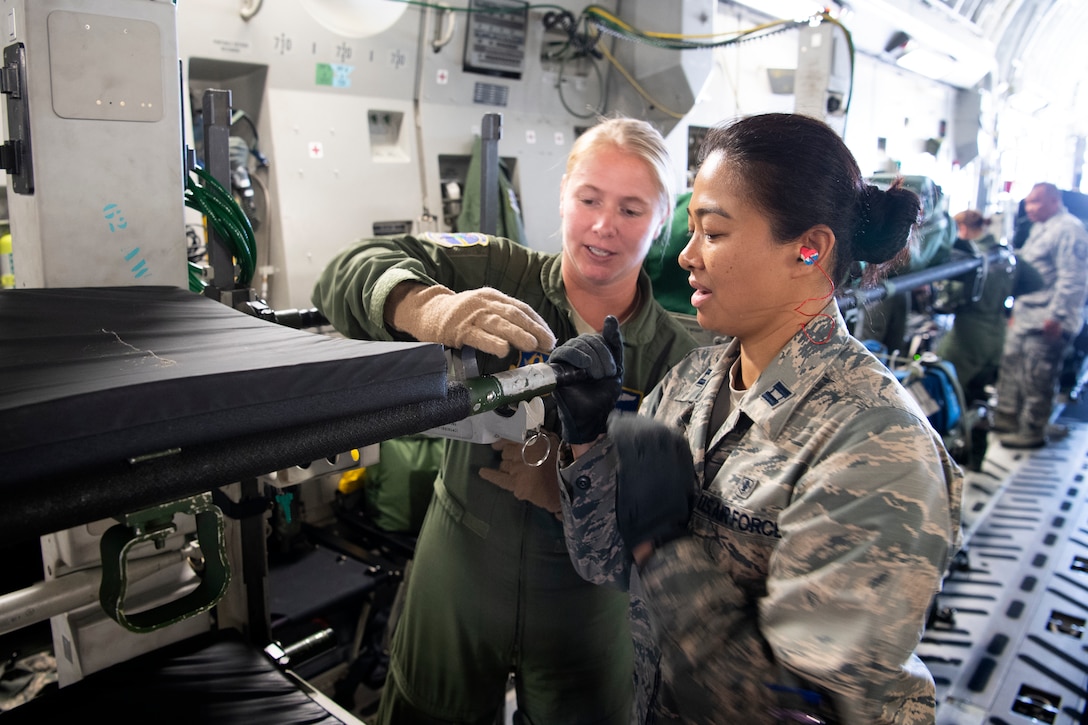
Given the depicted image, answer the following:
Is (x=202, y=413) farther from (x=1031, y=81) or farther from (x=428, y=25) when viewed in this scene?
(x=1031, y=81)

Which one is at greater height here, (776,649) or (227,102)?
(227,102)

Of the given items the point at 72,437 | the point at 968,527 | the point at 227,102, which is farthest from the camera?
the point at 968,527

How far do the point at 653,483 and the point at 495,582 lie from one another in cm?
63

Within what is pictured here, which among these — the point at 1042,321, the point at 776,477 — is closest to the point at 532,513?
the point at 776,477

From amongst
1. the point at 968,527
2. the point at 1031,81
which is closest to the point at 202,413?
the point at 968,527

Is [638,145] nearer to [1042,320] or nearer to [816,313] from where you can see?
[816,313]

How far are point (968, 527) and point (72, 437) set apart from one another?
4541 millimetres

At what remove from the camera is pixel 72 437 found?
2.33ft

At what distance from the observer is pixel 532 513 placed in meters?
1.66

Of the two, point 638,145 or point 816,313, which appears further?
point 638,145

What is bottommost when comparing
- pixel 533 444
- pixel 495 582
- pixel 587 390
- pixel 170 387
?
pixel 495 582

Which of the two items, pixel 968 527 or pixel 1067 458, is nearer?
pixel 968 527

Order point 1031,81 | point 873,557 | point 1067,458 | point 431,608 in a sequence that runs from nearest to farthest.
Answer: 1. point 873,557
2. point 431,608
3. point 1067,458
4. point 1031,81

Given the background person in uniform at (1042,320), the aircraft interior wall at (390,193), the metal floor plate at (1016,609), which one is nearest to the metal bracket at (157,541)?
the aircraft interior wall at (390,193)
